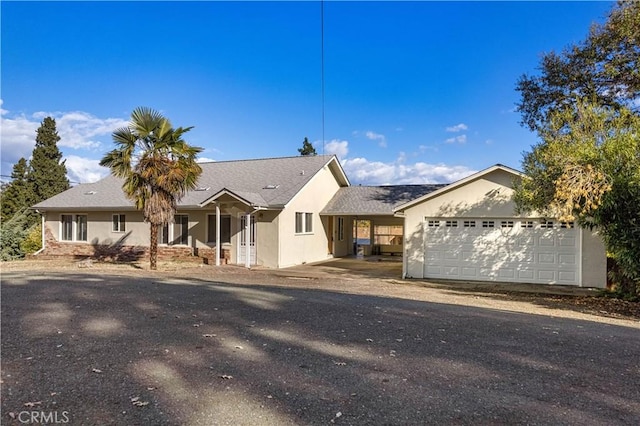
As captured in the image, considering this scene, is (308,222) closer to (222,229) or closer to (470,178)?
(222,229)

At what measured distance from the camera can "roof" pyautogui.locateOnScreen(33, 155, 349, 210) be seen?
19.0 m

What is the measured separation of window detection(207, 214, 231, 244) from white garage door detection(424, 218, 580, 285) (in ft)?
29.3

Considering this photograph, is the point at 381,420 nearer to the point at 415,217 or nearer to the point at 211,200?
the point at 415,217

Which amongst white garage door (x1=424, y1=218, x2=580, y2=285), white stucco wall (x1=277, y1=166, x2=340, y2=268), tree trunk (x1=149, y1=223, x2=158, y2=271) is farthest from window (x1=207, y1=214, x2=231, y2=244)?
white garage door (x1=424, y1=218, x2=580, y2=285)

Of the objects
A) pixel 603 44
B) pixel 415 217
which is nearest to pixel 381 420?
pixel 415 217

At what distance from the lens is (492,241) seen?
1430cm

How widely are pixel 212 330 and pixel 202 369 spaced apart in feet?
5.52

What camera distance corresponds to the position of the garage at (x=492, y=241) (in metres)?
13.3

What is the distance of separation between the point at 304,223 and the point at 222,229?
3844 millimetres

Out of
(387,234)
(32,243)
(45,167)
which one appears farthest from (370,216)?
(45,167)

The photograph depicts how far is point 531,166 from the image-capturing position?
11773 mm

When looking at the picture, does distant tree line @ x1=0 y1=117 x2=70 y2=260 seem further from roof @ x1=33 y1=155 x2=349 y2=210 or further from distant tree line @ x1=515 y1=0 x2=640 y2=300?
distant tree line @ x1=515 y1=0 x2=640 y2=300

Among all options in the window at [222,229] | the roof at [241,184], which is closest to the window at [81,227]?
the roof at [241,184]

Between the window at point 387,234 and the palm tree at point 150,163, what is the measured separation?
1270cm
